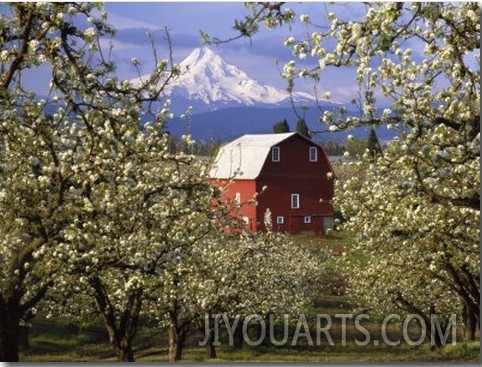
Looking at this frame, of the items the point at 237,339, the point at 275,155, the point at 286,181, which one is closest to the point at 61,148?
the point at 237,339

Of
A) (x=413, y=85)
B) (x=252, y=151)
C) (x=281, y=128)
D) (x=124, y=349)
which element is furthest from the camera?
(x=281, y=128)

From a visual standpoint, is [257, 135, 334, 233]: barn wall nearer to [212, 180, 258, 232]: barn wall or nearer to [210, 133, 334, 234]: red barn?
[210, 133, 334, 234]: red barn

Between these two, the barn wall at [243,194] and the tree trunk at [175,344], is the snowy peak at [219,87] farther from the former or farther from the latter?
the tree trunk at [175,344]

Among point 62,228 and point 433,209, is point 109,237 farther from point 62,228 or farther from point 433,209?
point 433,209

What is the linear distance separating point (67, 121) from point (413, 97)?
442 centimetres

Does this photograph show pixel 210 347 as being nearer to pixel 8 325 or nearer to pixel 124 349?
pixel 124 349

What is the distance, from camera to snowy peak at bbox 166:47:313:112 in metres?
10.6

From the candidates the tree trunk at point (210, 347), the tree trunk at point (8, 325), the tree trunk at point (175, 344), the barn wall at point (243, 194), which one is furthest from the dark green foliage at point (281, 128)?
the tree trunk at point (8, 325)

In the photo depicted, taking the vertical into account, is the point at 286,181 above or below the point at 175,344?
above

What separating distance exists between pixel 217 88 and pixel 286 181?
1550 centimetres

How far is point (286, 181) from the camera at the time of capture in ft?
93.0

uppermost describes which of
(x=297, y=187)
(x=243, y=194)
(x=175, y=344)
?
(x=297, y=187)

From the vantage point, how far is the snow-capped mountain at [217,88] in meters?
10.5

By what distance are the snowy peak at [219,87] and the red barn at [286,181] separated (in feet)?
6.63
